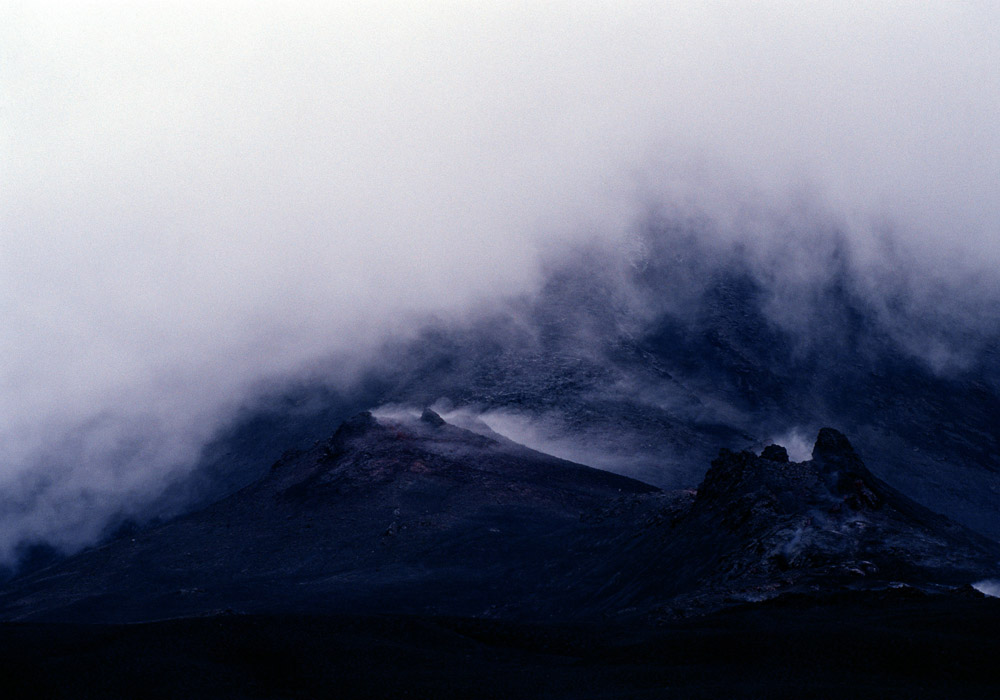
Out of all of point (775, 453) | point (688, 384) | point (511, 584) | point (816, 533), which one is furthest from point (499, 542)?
point (688, 384)

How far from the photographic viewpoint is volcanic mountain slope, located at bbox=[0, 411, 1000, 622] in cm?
3638

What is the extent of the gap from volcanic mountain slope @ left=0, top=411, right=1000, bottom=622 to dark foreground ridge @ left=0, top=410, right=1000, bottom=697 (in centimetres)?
16

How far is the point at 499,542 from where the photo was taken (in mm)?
54531

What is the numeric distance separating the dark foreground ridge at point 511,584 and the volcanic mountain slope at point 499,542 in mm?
161

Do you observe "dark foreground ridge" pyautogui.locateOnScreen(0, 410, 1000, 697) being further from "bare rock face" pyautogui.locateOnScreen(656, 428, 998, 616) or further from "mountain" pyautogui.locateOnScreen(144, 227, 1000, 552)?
"mountain" pyautogui.locateOnScreen(144, 227, 1000, 552)

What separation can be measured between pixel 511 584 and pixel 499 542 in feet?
23.9

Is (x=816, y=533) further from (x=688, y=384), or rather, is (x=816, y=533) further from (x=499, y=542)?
(x=688, y=384)

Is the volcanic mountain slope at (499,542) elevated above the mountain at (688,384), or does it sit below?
below

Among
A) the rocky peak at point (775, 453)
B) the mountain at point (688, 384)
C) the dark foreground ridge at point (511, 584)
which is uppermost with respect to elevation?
the mountain at point (688, 384)

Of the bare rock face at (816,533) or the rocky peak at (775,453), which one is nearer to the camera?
the bare rock face at (816,533)

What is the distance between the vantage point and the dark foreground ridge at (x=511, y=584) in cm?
2189

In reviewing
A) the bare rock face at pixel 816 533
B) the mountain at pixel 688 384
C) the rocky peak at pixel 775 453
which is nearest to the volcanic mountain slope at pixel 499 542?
the bare rock face at pixel 816 533

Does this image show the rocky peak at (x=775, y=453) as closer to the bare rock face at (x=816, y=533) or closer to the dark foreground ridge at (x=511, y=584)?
the dark foreground ridge at (x=511, y=584)

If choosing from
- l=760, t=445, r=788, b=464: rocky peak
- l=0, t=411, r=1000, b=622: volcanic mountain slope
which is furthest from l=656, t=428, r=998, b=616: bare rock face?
l=760, t=445, r=788, b=464: rocky peak
